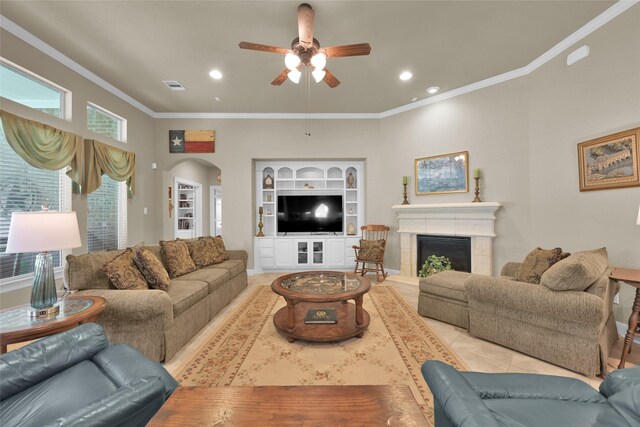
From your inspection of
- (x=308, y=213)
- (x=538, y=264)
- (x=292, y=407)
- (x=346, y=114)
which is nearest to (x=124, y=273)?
(x=292, y=407)

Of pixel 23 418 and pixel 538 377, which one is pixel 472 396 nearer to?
pixel 538 377

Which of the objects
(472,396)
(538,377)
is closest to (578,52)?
(538,377)

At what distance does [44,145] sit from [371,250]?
4700 millimetres

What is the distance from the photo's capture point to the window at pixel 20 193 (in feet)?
Result: 8.73

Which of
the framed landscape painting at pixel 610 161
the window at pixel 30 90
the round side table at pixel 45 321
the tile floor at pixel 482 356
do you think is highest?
the window at pixel 30 90

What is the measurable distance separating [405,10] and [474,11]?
707 millimetres

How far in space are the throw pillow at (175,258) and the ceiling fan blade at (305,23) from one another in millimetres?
2796

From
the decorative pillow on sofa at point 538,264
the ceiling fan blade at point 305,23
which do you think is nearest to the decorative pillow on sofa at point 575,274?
the decorative pillow on sofa at point 538,264

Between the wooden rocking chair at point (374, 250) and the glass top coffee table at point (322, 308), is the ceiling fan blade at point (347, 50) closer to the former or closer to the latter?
the glass top coffee table at point (322, 308)

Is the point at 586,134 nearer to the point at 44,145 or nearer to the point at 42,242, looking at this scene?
the point at 42,242

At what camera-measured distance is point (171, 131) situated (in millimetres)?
5012

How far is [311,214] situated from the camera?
5469mm

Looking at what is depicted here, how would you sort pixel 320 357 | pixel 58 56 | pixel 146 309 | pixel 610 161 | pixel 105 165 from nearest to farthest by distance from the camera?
pixel 146 309 < pixel 320 357 < pixel 610 161 < pixel 58 56 < pixel 105 165

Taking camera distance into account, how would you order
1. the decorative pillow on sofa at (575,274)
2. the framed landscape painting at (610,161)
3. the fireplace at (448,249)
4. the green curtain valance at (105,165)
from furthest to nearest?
the fireplace at (448,249)
the green curtain valance at (105,165)
the framed landscape painting at (610,161)
the decorative pillow on sofa at (575,274)
